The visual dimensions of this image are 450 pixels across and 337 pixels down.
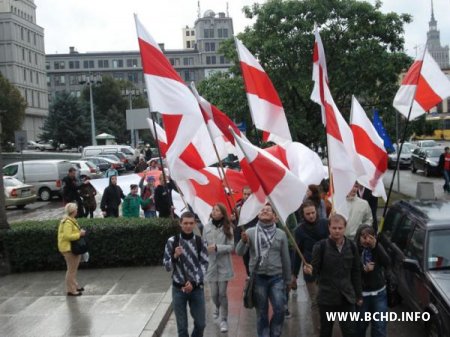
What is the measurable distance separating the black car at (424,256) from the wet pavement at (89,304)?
311cm

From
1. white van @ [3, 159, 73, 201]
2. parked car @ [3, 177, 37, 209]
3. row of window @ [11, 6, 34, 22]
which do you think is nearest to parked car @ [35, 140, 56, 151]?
row of window @ [11, 6, 34, 22]

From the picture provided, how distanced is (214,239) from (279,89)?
11.7 meters

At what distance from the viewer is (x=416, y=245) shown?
7234 mm

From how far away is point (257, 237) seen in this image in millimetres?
6754

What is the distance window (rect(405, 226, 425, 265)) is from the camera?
7.01 metres

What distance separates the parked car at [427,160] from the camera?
2995cm

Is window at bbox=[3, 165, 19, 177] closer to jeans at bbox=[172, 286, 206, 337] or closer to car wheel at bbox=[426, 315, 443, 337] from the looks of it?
jeans at bbox=[172, 286, 206, 337]

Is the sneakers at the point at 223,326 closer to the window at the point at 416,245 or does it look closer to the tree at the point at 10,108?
the window at the point at 416,245

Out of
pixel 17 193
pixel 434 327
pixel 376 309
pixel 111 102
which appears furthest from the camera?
pixel 111 102

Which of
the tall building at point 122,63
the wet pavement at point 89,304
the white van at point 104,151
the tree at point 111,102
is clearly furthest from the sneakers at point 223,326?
the tall building at point 122,63

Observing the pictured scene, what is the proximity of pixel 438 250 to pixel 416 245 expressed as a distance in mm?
423

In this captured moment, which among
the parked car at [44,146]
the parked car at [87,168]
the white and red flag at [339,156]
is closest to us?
the white and red flag at [339,156]

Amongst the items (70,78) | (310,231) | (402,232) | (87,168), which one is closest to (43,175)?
(87,168)

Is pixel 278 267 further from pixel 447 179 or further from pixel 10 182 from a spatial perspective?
pixel 10 182
